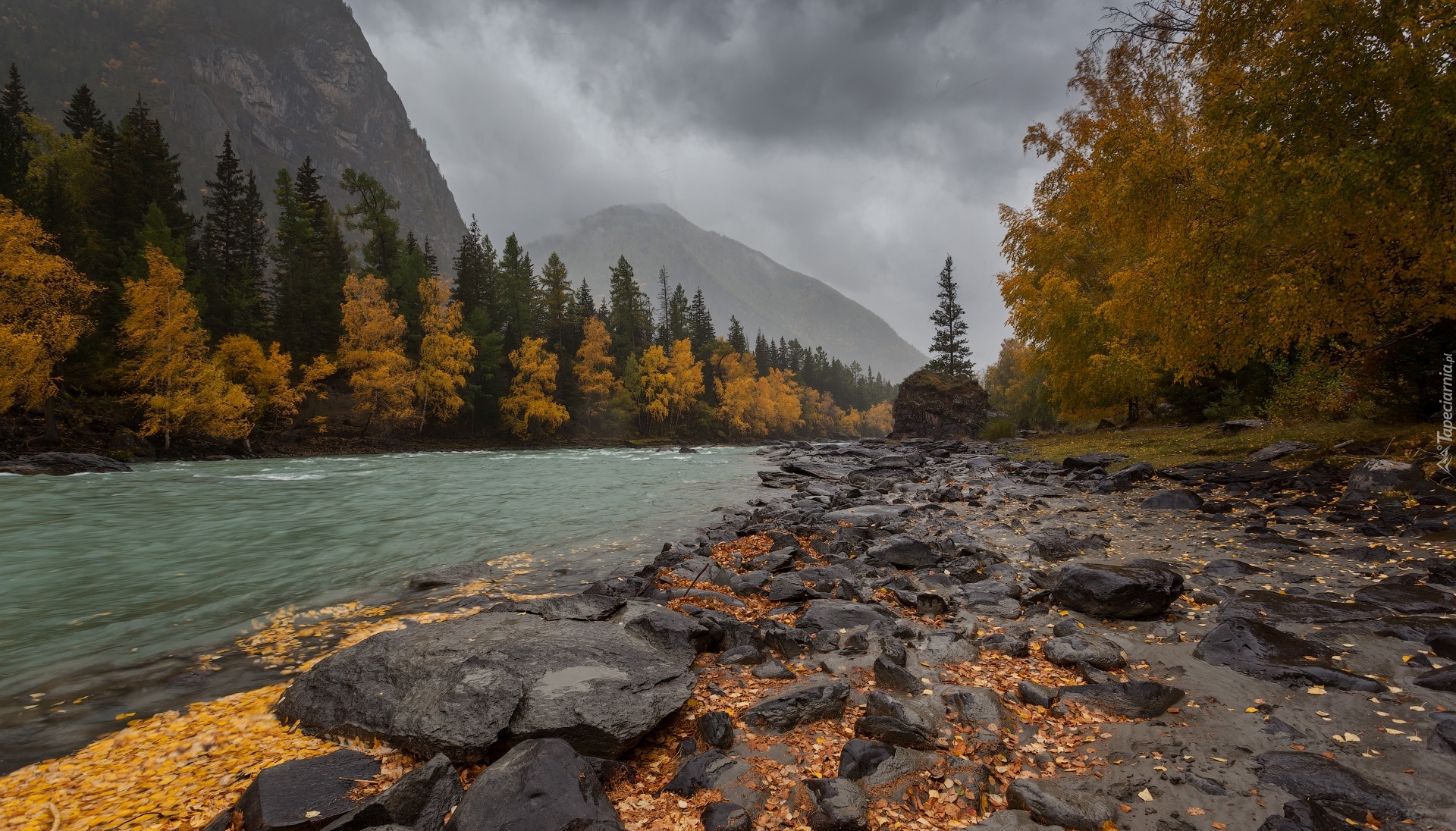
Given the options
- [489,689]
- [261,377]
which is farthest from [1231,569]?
[261,377]

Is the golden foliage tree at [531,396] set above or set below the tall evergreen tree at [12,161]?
below

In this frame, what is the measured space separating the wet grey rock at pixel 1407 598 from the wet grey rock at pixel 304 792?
28.2 ft

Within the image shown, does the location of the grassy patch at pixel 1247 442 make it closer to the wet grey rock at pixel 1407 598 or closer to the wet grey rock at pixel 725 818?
the wet grey rock at pixel 1407 598

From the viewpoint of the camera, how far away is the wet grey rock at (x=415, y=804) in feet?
8.89

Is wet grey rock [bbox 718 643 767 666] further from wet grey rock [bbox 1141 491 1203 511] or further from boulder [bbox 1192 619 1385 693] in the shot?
wet grey rock [bbox 1141 491 1203 511]

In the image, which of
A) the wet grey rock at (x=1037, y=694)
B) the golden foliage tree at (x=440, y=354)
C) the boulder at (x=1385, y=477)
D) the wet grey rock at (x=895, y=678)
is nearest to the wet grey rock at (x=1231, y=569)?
the wet grey rock at (x=1037, y=694)

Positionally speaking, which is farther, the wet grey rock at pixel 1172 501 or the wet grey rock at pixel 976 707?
the wet grey rock at pixel 1172 501

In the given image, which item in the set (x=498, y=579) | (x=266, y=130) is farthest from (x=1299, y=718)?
(x=266, y=130)

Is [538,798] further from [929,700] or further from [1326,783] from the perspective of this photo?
[1326,783]

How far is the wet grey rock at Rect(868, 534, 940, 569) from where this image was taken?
8094 mm

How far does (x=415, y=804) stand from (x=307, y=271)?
56503mm

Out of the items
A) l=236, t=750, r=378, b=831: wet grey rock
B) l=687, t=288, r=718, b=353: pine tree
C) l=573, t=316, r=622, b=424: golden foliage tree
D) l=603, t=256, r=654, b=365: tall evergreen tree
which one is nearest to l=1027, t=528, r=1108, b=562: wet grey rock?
l=236, t=750, r=378, b=831: wet grey rock

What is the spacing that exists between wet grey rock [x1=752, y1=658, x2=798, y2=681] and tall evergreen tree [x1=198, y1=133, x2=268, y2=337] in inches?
1877

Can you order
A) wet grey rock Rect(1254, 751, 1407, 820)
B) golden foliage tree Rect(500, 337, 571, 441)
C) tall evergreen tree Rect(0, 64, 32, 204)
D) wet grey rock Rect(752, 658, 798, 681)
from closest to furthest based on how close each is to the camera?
wet grey rock Rect(1254, 751, 1407, 820) < wet grey rock Rect(752, 658, 798, 681) < tall evergreen tree Rect(0, 64, 32, 204) < golden foliage tree Rect(500, 337, 571, 441)
